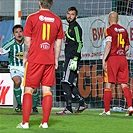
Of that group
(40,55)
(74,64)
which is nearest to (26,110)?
(40,55)

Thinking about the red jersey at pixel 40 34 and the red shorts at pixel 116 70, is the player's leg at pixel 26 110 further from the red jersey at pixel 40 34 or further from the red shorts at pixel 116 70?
the red shorts at pixel 116 70

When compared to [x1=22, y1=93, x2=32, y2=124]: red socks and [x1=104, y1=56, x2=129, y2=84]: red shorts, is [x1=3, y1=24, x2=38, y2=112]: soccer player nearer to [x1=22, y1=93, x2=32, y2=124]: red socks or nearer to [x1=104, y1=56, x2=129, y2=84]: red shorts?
[x1=104, y1=56, x2=129, y2=84]: red shorts

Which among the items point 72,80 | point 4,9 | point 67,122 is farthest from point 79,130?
point 4,9

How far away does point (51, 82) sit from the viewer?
8.72m

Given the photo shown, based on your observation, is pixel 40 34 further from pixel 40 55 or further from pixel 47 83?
pixel 47 83

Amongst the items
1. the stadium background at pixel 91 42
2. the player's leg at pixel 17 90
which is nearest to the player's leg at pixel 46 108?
the player's leg at pixel 17 90

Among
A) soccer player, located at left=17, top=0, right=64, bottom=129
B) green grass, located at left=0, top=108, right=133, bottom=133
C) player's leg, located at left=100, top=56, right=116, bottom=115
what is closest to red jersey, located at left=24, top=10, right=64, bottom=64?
soccer player, located at left=17, top=0, right=64, bottom=129

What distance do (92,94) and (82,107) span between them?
4105 millimetres

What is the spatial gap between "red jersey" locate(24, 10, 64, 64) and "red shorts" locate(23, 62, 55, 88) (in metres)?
0.07

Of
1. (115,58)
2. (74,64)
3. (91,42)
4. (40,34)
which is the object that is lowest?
(74,64)

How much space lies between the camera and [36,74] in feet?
28.2

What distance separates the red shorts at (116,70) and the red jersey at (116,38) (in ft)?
0.39

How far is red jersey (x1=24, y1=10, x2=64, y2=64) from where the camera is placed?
28.1 ft

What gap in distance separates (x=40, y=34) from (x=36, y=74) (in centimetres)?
57
